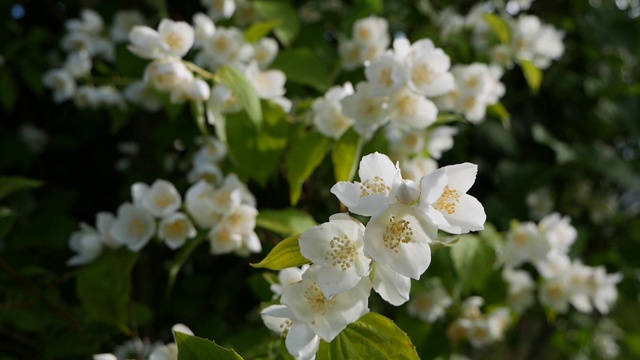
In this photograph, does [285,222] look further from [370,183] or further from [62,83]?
[62,83]

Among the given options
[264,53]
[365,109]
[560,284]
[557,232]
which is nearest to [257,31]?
[264,53]

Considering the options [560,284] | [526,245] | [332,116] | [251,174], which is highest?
[332,116]

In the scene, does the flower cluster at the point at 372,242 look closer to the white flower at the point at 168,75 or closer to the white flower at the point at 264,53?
the white flower at the point at 168,75

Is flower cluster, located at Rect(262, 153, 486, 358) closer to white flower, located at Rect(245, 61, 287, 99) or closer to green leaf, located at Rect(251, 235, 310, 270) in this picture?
green leaf, located at Rect(251, 235, 310, 270)

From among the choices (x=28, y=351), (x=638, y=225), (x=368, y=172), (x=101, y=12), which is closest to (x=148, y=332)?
(x=28, y=351)

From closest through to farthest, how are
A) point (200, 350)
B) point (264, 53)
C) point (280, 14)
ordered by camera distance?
point (200, 350) < point (264, 53) < point (280, 14)

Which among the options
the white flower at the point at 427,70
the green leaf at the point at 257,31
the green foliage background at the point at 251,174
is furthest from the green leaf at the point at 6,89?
the white flower at the point at 427,70

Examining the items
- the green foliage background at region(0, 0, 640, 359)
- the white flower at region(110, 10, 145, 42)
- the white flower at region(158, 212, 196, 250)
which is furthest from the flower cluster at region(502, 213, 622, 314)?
the white flower at region(110, 10, 145, 42)
